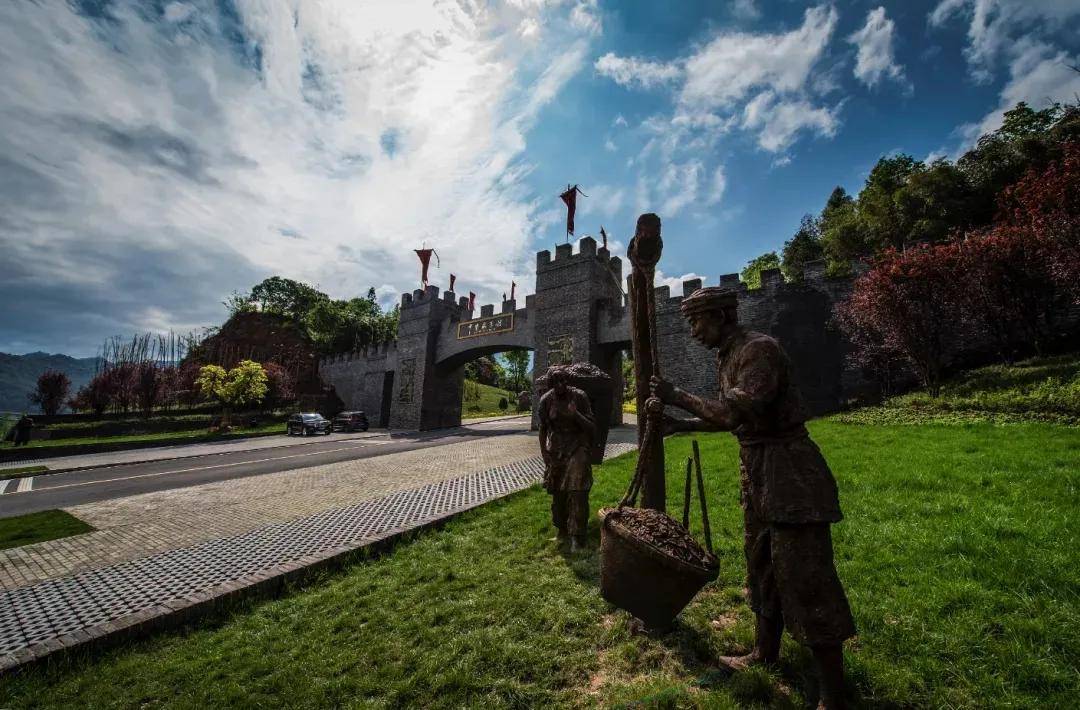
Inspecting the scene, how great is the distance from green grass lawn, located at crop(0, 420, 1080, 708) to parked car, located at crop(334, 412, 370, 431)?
24917mm

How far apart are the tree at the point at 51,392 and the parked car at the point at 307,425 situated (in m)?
21.6

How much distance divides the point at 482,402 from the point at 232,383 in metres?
23.1

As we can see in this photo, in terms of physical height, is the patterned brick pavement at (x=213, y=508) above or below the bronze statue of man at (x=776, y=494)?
below

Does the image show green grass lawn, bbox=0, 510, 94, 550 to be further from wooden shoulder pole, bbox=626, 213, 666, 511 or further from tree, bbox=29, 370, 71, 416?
tree, bbox=29, 370, 71, 416

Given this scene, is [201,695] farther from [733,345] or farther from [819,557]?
[733,345]

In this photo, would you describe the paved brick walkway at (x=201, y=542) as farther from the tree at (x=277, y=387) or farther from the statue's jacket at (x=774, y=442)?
the tree at (x=277, y=387)

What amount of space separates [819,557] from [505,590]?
2751 millimetres

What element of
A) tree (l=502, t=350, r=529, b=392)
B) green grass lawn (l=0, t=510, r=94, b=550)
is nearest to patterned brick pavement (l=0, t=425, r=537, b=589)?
green grass lawn (l=0, t=510, r=94, b=550)

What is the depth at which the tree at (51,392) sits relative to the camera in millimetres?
30984

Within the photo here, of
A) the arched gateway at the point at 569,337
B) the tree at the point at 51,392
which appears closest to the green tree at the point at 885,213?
the arched gateway at the point at 569,337

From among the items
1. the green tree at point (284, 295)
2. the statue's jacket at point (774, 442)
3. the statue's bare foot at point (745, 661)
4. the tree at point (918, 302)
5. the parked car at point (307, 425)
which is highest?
the green tree at point (284, 295)

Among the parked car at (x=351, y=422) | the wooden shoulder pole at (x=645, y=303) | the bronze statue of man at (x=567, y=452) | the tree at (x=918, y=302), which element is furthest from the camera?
the parked car at (x=351, y=422)

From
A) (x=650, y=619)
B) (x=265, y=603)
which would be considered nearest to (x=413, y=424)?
(x=265, y=603)

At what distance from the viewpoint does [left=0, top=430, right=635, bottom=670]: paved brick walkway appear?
366 cm
